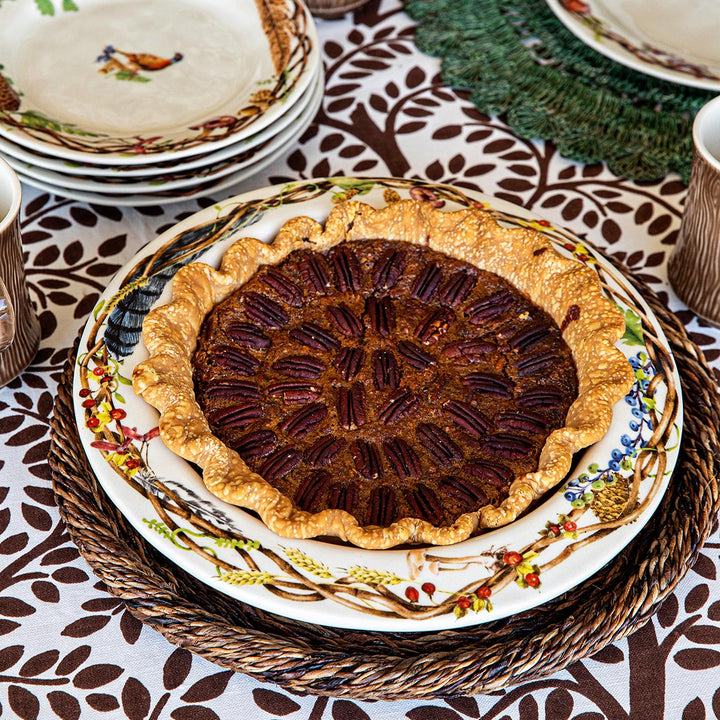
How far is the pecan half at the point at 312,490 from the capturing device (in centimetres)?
124

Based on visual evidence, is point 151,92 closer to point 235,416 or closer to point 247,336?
point 247,336

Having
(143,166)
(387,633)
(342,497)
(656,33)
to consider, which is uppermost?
(656,33)

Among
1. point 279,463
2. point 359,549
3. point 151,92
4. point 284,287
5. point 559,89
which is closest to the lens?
point 359,549

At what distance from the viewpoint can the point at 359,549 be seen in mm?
1178

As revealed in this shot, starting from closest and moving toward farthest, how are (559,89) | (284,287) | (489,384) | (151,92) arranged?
1. (489,384)
2. (284,287)
3. (151,92)
4. (559,89)

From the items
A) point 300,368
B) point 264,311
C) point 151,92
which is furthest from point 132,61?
point 300,368

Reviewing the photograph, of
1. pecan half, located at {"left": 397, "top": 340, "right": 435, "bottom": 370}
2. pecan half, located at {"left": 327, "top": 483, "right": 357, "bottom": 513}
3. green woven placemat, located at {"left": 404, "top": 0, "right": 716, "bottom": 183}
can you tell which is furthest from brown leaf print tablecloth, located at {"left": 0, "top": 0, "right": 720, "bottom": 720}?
pecan half, located at {"left": 397, "top": 340, "right": 435, "bottom": 370}

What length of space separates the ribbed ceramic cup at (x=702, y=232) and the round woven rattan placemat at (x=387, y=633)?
0.38m

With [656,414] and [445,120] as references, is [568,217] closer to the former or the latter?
[445,120]

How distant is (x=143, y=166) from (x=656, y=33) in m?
1.10

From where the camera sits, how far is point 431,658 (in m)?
1.18

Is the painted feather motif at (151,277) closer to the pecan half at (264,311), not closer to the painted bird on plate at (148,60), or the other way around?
the pecan half at (264,311)

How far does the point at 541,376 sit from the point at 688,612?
1.30 feet

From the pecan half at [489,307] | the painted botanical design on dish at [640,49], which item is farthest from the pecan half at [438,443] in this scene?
the painted botanical design on dish at [640,49]
